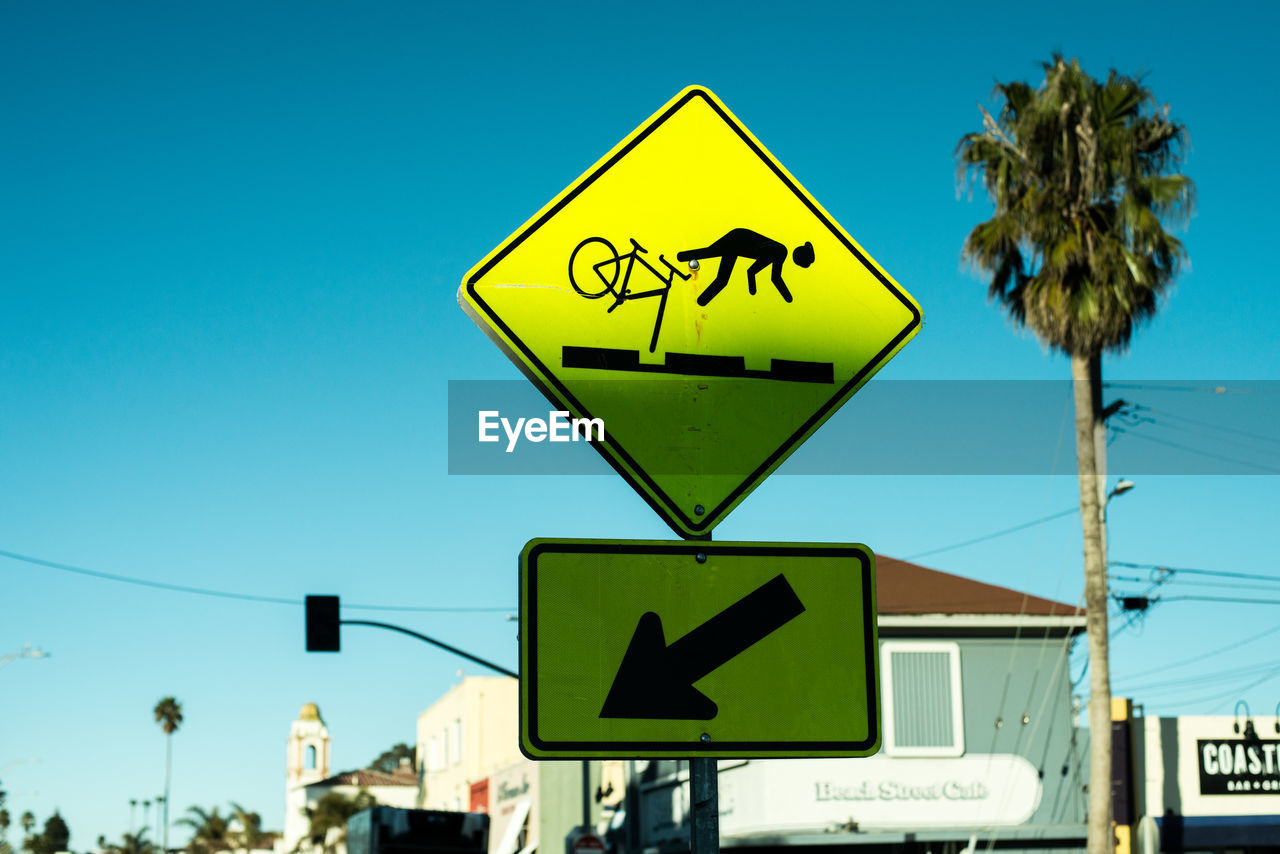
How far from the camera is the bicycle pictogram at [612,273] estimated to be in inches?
106

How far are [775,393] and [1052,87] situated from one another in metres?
22.1

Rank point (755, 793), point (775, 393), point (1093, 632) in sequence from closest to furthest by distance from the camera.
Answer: point (775, 393) < point (1093, 632) < point (755, 793)

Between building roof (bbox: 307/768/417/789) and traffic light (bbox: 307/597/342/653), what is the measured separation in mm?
62790

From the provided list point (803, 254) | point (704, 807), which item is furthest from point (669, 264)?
point (704, 807)

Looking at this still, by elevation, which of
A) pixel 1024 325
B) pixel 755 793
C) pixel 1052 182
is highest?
pixel 1052 182

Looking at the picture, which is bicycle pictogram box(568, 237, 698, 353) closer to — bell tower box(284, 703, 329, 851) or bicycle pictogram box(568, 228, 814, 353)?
bicycle pictogram box(568, 228, 814, 353)

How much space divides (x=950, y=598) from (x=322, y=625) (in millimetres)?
13154

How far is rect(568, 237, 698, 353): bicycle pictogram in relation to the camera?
8.86 feet

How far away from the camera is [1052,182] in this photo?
2309cm

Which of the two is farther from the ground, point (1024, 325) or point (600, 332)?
point (1024, 325)

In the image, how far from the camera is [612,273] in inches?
108

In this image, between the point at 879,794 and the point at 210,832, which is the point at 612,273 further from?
the point at 210,832

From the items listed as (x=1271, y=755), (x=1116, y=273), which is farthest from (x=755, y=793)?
(x=1116, y=273)

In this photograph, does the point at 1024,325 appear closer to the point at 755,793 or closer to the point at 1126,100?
the point at 1126,100
